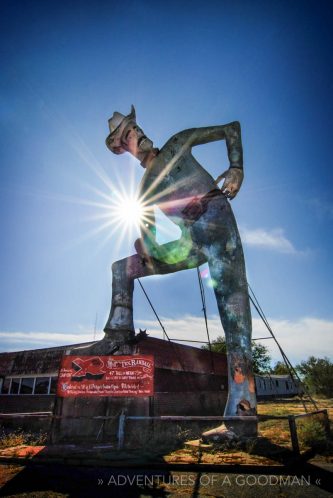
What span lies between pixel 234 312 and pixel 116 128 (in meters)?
4.02

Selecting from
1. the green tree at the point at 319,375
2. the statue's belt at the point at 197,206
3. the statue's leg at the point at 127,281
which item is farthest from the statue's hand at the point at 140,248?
the green tree at the point at 319,375

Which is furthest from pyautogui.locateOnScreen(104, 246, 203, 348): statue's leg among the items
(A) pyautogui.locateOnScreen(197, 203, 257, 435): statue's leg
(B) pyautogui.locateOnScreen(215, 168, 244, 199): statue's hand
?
(B) pyautogui.locateOnScreen(215, 168, 244, 199): statue's hand

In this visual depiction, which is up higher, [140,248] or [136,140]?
[136,140]

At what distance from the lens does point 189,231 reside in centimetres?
509

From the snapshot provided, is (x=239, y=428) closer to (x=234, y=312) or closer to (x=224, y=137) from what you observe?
(x=234, y=312)

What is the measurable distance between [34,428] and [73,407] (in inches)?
429

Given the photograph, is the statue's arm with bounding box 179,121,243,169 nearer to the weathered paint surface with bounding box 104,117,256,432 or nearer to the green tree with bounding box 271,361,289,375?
the weathered paint surface with bounding box 104,117,256,432

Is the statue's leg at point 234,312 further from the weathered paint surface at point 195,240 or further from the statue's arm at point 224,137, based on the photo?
the statue's arm at point 224,137

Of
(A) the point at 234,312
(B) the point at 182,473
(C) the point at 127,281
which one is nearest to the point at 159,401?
(C) the point at 127,281

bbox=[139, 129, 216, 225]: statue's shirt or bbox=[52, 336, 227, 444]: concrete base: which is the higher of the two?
bbox=[139, 129, 216, 225]: statue's shirt

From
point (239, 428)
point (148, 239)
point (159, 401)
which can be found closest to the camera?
point (239, 428)

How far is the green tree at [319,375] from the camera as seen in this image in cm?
3098

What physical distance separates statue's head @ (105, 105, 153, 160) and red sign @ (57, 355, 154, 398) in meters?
3.81

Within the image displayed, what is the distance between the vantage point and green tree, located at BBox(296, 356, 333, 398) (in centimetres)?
3098
